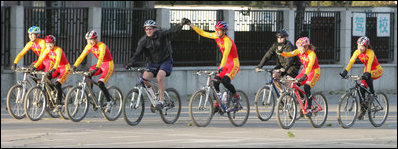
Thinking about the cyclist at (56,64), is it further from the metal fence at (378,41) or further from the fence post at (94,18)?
the metal fence at (378,41)

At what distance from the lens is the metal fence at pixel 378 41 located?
24859 mm

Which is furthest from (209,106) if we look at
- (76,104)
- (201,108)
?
(76,104)

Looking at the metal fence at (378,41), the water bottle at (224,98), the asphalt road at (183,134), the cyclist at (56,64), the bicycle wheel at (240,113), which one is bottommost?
the asphalt road at (183,134)

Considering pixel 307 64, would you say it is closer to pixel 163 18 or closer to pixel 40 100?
pixel 40 100

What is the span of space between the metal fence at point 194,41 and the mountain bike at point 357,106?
6.78m

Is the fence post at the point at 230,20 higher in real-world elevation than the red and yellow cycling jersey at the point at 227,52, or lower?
higher

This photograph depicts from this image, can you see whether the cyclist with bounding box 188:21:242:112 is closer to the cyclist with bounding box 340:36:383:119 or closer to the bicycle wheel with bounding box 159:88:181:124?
the bicycle wheel with bounding box 159:88:181:124

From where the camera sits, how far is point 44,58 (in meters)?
16.0

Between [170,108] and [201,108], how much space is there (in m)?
0.74

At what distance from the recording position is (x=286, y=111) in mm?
14734

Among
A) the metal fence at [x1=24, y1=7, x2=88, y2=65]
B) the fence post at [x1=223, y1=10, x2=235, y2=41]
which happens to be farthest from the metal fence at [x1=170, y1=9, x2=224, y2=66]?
the metal fence at [x1=24, y1=7, x2=88, y2=65]

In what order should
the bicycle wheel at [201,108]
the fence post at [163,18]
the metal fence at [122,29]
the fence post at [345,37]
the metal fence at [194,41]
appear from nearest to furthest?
the bicycle wheel at [201,108] < the metal fence at [122,29] < the fence post at [163,18] < the metal fence at [194,41] < the fence post at [345,37]

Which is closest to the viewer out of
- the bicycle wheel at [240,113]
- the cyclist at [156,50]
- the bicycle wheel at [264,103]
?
the cyclist at [156,50]

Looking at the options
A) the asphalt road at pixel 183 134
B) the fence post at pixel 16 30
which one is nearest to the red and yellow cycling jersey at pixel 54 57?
the asphalt road at pixel 183 134
